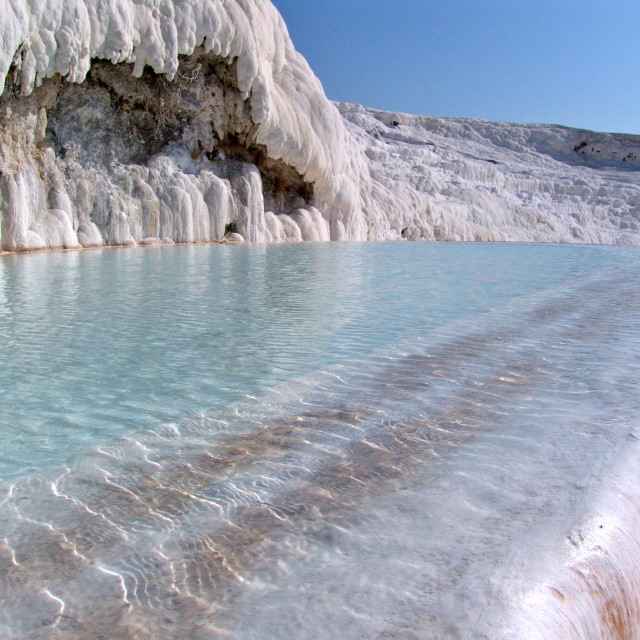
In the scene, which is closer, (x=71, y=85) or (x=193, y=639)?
(x=193, y=639)

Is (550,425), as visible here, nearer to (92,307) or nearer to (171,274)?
(92,307)

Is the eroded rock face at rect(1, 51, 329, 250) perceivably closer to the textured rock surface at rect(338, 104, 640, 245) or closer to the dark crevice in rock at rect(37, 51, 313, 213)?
the dark crevice in rock at rect(37, 51, 313, 213)

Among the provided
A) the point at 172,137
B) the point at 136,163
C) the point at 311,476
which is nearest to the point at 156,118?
the point at 172,137

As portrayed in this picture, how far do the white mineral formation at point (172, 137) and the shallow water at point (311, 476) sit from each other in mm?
8450

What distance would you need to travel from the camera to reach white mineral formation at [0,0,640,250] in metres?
12.0

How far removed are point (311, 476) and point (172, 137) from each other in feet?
52.5

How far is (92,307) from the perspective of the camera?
5531mm

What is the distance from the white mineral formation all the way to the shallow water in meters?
8.45

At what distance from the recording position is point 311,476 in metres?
2.30

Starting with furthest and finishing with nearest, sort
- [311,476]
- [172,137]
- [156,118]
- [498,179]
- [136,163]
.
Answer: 1. [498,179]
2. [172,137]
3. [156,118]
4. [136,163]
5. [311,476]

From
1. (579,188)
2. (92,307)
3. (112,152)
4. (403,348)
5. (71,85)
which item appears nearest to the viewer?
(403,348)

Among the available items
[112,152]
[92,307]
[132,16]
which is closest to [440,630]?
[92,307]

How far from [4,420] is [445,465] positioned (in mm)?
1863

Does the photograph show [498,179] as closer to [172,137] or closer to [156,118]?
[172,137]
